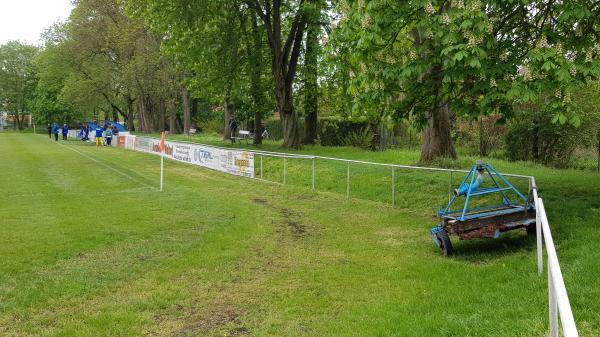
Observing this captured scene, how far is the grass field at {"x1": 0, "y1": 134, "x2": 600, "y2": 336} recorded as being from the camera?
602cm

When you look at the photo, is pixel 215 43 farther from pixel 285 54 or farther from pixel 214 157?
pixel 214 157

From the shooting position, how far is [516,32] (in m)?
11.4

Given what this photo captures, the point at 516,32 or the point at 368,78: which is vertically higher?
the point at 516,32

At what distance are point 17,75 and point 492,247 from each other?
345 ft

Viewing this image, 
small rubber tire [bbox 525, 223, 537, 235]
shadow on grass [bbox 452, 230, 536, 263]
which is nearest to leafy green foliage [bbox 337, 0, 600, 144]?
small rubber tire [bbox 525, 223, 537, 235]

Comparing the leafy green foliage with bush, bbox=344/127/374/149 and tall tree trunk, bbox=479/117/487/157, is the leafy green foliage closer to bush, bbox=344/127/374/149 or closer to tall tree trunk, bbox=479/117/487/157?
tall tree trunk, bbox=479/117/487/157

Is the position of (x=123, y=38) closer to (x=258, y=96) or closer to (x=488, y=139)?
A: (x=258, y=96)

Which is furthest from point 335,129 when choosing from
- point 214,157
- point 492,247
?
point 492,247

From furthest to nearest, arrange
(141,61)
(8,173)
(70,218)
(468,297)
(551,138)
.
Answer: (141,61) < (8,173) < (551,138) < (70,218) < (468,297)

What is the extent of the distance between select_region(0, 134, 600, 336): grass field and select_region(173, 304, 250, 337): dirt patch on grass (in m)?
0.02

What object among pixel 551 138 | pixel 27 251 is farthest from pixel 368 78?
pixel 551 138

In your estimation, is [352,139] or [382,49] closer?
[382,49]

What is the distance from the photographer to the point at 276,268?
8.66 meters

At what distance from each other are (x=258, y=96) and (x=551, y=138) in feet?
52.7
